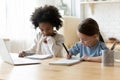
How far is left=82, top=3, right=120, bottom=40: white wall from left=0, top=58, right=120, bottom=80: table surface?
2071 mm

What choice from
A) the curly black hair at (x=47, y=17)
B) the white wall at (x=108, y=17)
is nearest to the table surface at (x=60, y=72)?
the curly black hair at (x=47, y=17)

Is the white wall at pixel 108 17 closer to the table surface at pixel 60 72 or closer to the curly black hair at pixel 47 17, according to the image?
the curly black hair at pixel 47 17

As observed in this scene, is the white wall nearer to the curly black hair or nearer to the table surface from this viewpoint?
the curly black hair

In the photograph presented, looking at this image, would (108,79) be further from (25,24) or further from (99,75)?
(25,24)

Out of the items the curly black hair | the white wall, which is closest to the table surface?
the curly black hair

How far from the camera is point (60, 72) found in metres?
1.57

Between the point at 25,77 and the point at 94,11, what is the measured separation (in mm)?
2747

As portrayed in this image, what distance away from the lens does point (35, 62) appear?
1938mm

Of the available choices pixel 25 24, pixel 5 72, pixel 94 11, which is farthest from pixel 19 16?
pixel 5 72

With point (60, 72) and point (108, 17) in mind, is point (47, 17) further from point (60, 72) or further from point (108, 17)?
point (108, 17)

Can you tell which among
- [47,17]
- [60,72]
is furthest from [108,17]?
[60,72]

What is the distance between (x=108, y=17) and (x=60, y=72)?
8.16ft

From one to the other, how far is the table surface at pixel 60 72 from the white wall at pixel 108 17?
207cm

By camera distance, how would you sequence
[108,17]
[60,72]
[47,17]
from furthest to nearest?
[108,17] < [47,17] < [60,72]
